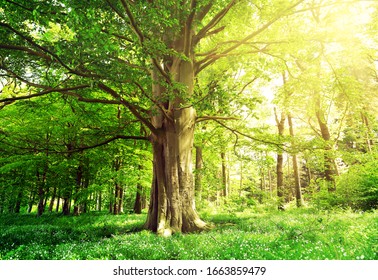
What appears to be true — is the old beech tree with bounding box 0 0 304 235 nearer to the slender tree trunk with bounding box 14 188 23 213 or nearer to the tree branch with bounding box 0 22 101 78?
the tree branch with bounding box 0 22 101 78

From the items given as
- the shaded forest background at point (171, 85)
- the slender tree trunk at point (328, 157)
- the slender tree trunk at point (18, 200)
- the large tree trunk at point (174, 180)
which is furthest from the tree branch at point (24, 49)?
the slender tree trunk at point (18, 200)

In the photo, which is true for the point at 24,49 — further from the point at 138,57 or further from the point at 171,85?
the point at 171,85

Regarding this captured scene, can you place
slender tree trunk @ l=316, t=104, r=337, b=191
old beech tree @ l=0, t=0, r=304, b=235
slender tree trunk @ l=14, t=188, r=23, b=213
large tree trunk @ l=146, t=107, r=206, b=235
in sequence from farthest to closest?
slender tree trunk @ l=14, t=188, r=23, b=213, slender tree trunk @ l=316, t=104, r=337, b=191, large tree trunk @ l=146, t=107, r=206, b=235, old beech tree @ l=0, t=0, r=304, b=235

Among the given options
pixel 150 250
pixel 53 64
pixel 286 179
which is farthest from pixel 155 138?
pixel 286 179

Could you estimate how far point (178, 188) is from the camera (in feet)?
31.0

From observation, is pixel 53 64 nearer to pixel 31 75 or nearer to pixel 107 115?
pixel 31 75

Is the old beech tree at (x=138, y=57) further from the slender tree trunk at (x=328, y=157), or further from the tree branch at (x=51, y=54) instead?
the slender tree trunk at (x=328, y=157)

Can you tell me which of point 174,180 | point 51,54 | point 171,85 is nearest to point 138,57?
point 171,85

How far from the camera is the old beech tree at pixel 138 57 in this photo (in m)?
5.91

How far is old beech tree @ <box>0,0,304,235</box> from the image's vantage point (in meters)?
5.91

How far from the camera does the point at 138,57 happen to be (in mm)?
6297

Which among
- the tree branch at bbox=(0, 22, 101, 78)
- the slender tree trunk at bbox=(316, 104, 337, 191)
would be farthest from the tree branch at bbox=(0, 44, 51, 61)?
the slender tree trunk at bbox=(316, 104, 337, 191)

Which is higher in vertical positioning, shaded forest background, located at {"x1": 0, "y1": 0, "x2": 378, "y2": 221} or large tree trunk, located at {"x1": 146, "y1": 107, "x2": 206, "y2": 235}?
shaded forest background, located at {"x1": 0, "y1": 0, "x2": 378, "y2": 221}

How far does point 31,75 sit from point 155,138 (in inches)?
204
